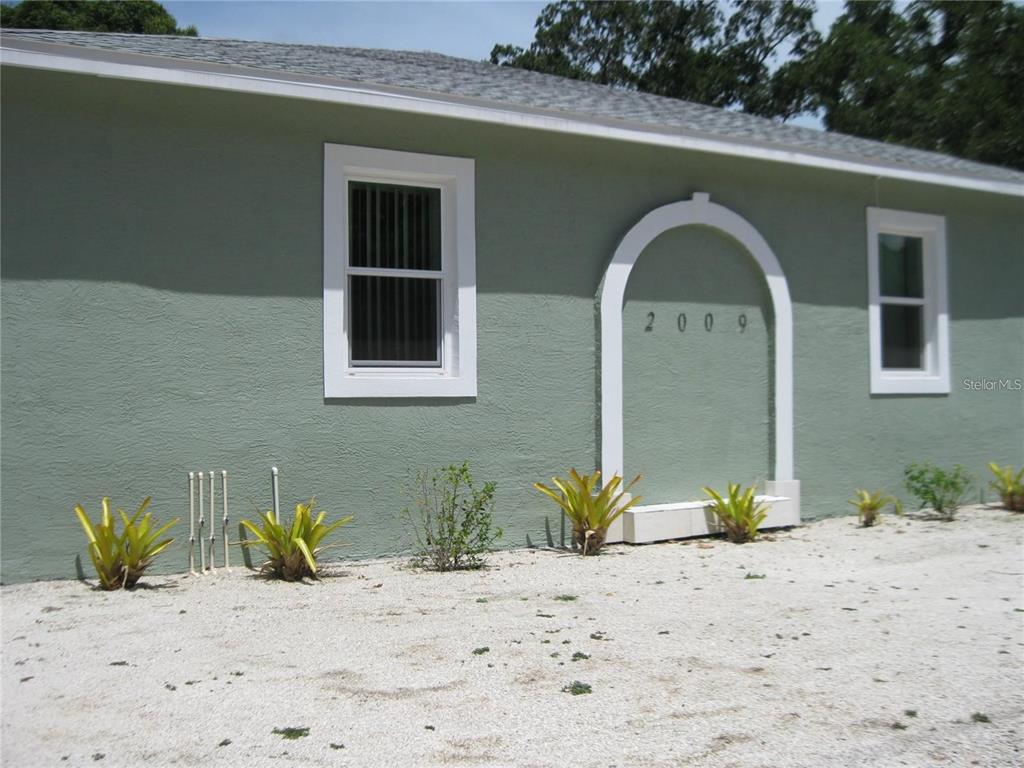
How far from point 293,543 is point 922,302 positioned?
25.2ft

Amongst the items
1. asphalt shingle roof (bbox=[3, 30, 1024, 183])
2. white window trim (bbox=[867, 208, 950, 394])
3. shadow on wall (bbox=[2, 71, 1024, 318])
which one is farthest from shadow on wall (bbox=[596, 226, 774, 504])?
white window trim (bbox=[867, 208, 950, 394])

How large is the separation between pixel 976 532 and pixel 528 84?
626 centimetres

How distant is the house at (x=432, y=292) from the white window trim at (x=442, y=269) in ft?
0.09

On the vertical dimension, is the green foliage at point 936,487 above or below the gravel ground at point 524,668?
above

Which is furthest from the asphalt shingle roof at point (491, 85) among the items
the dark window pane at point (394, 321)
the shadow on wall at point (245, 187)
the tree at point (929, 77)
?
the tree at point (929, 77)

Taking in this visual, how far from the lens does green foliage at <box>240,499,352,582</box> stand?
6.25 metres

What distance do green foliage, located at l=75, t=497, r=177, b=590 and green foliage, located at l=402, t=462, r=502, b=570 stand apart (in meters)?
1.92

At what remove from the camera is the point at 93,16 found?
1964 centimetres

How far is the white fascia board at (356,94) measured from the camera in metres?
5.87

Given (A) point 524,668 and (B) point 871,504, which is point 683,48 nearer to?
(B) point 871,504

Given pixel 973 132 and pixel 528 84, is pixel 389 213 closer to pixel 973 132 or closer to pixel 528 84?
pixel 528 84

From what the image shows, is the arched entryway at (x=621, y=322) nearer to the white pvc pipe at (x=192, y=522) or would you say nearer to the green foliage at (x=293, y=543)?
the green foliage at (x=293, y=543)
